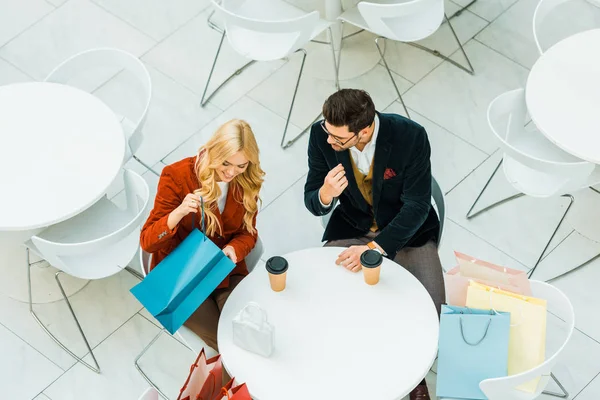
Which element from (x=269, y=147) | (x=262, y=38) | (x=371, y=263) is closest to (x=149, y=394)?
(x=371, y=263)

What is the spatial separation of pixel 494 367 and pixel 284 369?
2.44ft

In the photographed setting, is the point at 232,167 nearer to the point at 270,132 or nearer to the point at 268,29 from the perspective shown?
the point at 268,29

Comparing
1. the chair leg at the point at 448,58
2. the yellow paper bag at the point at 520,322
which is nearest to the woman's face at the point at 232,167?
the yellow paper bag at the point at 520,322

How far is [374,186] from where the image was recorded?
364 centimetres

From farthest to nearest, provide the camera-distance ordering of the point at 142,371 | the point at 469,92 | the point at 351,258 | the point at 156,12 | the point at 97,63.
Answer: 1. the point at 156,12
2. the point at 469,92
3. the point at 97,63
4. the point at 142,371
5. the point at 351,258

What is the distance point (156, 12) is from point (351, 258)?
2753 millimetres

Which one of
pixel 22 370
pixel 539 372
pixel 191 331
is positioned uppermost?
pixel 539 372

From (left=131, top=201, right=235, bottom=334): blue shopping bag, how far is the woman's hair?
147 millimetres

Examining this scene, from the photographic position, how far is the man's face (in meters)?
3.36

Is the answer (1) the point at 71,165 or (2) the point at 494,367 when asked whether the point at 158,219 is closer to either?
(1) the point at 71,165

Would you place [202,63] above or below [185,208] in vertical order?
below

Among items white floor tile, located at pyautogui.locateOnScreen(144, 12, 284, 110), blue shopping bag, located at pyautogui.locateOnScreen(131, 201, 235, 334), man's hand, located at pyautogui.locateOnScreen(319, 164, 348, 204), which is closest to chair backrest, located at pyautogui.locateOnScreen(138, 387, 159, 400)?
blue shopping bag, located at pyautogui.locateOnScreen(131, 201, 235, 334)

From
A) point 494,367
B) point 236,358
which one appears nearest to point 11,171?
point 236,358

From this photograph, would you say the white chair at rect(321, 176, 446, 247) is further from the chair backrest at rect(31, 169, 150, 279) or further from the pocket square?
the chair backrest at rect(31, 169, 150, 279)
